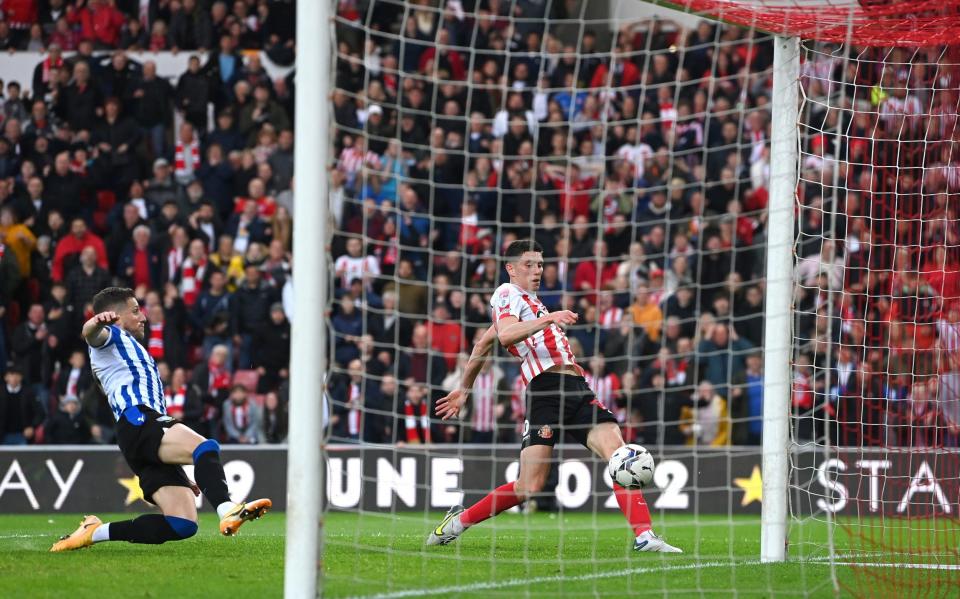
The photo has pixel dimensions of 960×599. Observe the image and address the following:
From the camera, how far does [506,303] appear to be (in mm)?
8141

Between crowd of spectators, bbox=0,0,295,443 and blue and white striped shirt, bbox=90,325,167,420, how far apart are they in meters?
5.72

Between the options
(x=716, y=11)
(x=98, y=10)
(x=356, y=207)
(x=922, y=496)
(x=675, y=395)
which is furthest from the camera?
(x=98, y=10)

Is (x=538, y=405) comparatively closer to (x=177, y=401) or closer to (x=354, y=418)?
(x=354, y=418)

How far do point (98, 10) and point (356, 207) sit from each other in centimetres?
465

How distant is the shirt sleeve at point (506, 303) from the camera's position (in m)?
8.10

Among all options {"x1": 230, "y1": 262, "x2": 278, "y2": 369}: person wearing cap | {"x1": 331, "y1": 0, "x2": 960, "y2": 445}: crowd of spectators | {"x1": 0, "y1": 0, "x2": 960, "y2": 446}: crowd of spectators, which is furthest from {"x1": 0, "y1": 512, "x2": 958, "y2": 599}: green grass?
{"x1": 230, "y1": 262, "x2": 278, "y2": 369}: person wearing cap

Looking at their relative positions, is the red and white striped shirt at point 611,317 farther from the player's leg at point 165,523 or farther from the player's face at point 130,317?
the player's leg at point 165,523

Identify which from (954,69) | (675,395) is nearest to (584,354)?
(675,395)

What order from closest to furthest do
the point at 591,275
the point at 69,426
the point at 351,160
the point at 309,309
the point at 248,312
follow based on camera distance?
the point at 309,309, the point at 69,426, the point at 591,275, the point at 248,312, the point at 351,160

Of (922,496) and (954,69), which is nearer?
(954,69)

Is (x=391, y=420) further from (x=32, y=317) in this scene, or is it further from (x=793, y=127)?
(x=793, y=127)

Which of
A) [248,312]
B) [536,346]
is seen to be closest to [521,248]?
[536,346]

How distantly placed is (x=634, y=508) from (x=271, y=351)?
6.99 meters

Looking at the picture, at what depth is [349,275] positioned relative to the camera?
14.2 m
